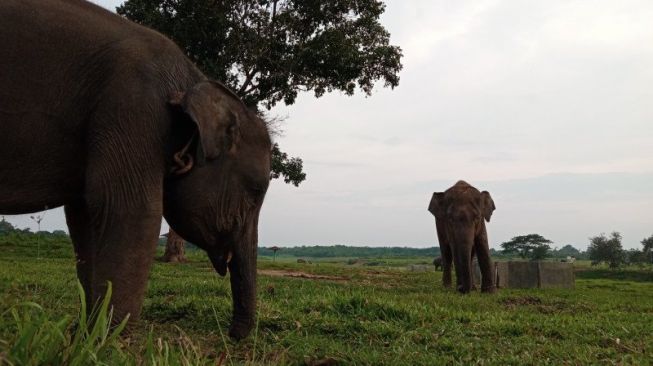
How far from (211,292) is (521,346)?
4418 mm

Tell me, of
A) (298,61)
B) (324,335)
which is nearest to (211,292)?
(324,335)

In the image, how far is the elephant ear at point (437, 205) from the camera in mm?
14211

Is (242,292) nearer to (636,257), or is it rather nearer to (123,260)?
(123,260)

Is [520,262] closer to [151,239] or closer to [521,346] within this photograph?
[521,346]

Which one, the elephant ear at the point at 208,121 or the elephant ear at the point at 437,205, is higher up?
the elephant ear at the point at 437,205

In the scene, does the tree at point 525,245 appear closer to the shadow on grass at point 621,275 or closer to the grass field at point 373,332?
the shadow on grass at point 621,275

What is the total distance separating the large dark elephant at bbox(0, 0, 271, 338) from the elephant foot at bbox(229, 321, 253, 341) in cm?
95

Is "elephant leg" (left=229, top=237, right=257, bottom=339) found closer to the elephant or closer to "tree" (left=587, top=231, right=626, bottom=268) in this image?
the elephant

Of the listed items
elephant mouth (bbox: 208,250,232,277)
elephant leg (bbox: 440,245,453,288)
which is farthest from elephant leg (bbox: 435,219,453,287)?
elephant mouth (bbox: 208,250,232,277)

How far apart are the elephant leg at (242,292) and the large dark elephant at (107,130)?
53 cm

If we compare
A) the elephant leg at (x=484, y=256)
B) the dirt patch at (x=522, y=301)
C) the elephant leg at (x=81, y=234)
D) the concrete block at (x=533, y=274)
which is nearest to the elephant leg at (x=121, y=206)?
the elephant leg at (x=81, y=234)

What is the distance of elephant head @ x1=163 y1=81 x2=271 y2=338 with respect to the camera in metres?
4.29

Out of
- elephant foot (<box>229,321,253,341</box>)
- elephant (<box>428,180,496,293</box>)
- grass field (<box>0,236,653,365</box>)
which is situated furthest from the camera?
elephant (<box>428,180,496,293</box>)

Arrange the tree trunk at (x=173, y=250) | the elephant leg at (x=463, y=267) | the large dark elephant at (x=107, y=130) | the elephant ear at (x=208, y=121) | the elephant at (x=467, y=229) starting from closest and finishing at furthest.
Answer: the large dark elephant at (x=107, y=130)
the elephant ear at (x=208, y=121)
the elephant leg at (x=463, y=267)
the elephant at (x=467, y=229)
the tree trunk at (x=173, y=250)
